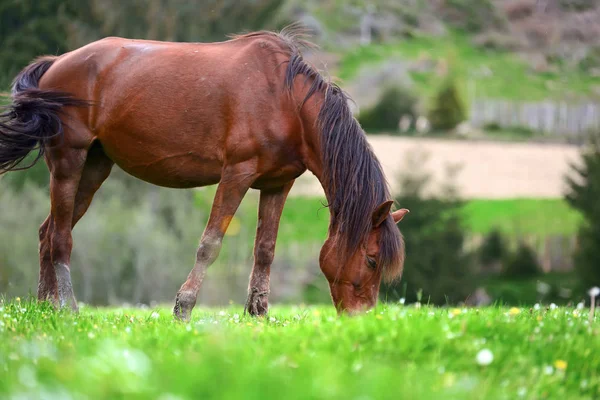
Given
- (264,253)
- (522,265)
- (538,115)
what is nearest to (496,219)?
(522,265)

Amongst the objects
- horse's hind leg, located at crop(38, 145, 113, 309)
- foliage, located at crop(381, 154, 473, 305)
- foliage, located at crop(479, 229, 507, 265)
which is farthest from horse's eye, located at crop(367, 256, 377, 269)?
foliage, located at crop(479, 229, 507, 265)

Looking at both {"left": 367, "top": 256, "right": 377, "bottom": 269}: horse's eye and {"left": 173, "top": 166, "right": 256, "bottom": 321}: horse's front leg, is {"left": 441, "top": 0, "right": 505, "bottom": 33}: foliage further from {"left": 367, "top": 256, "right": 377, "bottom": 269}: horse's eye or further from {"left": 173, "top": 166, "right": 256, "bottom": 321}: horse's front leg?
{"left": 367, "top": 256, "right": 377, "bottom": 269}: horse's eye

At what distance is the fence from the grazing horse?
162ft

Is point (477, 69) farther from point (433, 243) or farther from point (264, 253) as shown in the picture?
point (264, 253)

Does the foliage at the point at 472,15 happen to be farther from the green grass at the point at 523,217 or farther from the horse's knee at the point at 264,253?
the horse's knee at the point at 264,253

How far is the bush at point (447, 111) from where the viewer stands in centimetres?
5259

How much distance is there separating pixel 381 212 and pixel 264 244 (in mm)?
1679

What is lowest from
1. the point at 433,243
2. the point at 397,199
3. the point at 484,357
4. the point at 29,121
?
the point at 433,243

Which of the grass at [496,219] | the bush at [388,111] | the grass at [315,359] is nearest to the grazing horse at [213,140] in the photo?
the grass at [315,359]

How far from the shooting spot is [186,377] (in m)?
3.68

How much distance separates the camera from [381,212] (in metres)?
7.55

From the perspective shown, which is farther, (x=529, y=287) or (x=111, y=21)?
(x=529, y=287)

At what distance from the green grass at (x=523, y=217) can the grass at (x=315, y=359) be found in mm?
32079

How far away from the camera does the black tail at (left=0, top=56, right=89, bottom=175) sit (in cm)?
846
